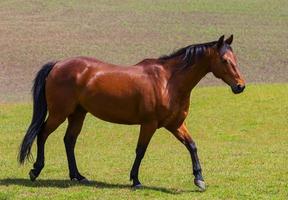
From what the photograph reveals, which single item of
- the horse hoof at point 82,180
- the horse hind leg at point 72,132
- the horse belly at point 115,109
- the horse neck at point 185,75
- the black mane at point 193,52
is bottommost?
the horse hoof at point 82,180

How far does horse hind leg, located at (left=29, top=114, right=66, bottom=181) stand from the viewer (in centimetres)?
1120

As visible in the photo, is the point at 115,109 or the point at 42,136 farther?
the point at 42,136

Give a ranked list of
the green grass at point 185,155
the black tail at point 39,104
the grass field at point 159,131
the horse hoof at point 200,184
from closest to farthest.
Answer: the green grass at point 185,155 → the horse hoof at point 200,184 → the grass field at point 159,131 → the black tail at point 39,104

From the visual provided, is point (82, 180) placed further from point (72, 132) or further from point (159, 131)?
point (159, 131)

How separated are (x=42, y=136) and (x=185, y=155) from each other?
5611 mm

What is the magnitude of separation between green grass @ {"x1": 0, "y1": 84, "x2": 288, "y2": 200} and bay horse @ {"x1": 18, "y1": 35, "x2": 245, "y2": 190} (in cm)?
65

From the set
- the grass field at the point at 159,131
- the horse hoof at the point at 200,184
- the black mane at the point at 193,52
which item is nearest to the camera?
the horse hoof at the point at 200,184

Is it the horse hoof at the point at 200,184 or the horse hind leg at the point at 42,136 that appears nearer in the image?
the horse hoof at the point at 200,184

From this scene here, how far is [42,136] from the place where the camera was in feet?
37.3

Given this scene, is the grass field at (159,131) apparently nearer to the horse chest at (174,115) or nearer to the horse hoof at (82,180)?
the horse hoof at (82,180)

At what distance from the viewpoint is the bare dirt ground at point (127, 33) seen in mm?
37531

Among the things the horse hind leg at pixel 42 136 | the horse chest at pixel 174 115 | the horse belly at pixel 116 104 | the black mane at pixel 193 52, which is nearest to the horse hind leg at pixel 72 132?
the horse hind leg at pixel 42 136

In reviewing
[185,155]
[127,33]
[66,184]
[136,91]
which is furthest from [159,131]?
[127,33]

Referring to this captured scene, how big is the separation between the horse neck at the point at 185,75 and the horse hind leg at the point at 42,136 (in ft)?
6.48
